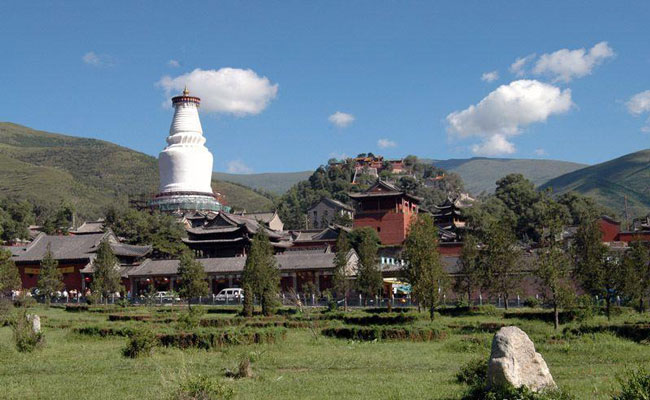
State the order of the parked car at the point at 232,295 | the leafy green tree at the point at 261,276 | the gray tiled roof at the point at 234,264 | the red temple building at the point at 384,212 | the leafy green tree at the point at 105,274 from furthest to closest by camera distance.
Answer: the red temple building at the point at 384,212
the gray tiled roof at the point at 234,264
the parked car at the point at 232,295
the leafy green tree at the point at 105,274
the leafy green tree at the point at 261,276

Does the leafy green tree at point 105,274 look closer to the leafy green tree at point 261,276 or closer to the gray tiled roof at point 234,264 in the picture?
the gray tiled roof at point 234,264

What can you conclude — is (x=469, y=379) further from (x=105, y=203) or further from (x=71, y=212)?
(x=105, y=203)

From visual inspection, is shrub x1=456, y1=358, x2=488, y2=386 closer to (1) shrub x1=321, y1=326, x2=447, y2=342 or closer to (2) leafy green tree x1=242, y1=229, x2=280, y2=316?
(1) shrub x1=321, y1=326, x2=447, y2=342

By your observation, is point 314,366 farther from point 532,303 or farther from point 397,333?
point 532,303

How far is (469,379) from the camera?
12711 mm

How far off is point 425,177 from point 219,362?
398 feet

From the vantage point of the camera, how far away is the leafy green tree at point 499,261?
110 ft

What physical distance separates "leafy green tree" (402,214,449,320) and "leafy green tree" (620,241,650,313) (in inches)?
288

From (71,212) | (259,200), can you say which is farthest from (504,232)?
(259,200)

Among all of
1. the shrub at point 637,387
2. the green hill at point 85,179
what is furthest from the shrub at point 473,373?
the green hill at point 85,179

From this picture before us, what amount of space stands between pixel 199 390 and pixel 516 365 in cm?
466

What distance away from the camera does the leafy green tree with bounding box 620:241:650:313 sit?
94.0 feet

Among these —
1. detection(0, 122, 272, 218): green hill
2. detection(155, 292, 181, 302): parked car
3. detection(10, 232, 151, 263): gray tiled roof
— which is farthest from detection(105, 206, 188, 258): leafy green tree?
detection(0, 122, 272, 218): green hill

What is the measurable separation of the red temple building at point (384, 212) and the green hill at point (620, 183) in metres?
81.1
